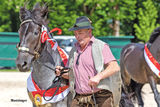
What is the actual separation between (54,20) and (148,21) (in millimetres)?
6592

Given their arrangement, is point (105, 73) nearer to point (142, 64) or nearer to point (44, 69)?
point (44, 69)

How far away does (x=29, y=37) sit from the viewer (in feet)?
12.8

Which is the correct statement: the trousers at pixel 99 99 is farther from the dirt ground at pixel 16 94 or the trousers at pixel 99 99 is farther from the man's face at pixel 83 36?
the dirt ground at pixel 16 94

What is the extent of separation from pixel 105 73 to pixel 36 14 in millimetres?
1531

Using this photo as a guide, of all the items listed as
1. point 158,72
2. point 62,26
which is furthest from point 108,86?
point 62,26

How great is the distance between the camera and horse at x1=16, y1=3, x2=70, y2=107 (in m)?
4.00

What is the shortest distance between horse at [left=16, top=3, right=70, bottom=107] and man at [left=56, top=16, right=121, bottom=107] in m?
0.67

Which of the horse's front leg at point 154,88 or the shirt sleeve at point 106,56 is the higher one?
the shirt sleeve at point 106,56

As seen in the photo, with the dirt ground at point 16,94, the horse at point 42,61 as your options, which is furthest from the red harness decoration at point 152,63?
the horse at point 42,61

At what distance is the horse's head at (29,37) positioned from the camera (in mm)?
3766

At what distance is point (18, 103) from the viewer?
825cm

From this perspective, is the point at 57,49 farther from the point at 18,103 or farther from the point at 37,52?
the point at 18,103

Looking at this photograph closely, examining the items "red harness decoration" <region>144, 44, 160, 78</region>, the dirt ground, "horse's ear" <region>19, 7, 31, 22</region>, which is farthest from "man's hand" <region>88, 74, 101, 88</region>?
"red harness decoration" <region>144, 44, 160, 78</region>

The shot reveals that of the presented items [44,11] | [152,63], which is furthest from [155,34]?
[44,11]
